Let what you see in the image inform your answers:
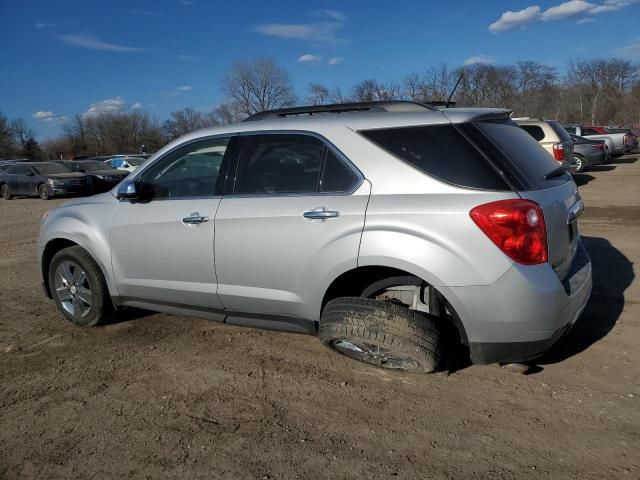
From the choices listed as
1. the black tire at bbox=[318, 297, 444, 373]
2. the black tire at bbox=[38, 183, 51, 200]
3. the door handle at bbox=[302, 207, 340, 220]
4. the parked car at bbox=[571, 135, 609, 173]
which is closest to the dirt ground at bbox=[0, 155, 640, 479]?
the black tire at bbox=[318, 297, 444, 373]

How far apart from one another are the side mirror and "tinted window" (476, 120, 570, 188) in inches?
100

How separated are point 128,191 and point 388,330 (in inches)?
89.7

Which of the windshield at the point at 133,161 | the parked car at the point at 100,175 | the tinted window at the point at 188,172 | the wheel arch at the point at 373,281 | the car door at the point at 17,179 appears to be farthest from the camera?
the windshield at the point at 133,161

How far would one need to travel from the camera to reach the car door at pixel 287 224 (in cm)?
330

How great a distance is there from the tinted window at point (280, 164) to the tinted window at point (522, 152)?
107 centimetres

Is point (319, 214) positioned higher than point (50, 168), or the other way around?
point (50, 168)

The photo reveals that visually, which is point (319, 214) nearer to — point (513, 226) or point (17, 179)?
point (513, 226)

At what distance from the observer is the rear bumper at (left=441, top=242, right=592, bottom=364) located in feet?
9.53

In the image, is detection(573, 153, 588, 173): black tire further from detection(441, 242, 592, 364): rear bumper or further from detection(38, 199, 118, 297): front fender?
detection(38, 199, 118, 297): front fender

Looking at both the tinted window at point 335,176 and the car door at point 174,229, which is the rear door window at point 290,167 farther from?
the car door at point 174,229

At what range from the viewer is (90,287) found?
4.55 m

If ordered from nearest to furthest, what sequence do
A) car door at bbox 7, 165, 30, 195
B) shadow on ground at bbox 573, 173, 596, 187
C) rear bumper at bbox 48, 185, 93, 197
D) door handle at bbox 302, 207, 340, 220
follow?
door handle at bbox 302, 207, 340, 220 < shadow on ground at bbox 573, 173, 596, 187 < rear bumper at bbox 48, 185, 93, 197 < car door at bbox 7, 165, 30, 195

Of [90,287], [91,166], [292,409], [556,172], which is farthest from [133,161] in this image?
[556,172]

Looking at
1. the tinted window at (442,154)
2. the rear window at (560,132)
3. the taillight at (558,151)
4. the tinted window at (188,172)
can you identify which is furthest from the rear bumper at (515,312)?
the rear window at (560,132)
